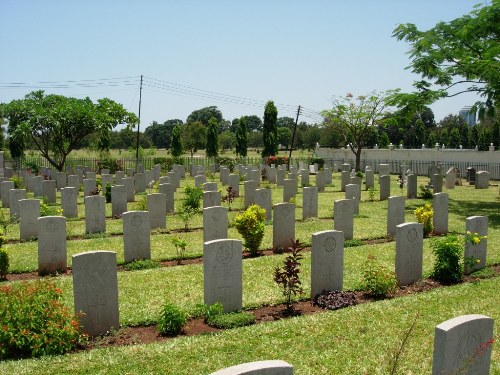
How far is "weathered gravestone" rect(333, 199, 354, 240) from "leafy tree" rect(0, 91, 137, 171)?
2401 cm

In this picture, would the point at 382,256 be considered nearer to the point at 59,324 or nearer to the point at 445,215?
the point at 445,215

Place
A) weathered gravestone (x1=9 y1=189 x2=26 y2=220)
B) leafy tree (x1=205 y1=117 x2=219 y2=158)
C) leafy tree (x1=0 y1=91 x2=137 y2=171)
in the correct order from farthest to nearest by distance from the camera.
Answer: leafy tree (x1=205 y1=117 x2=219 y2=158) → leafy tree (x1=0 y1=91 x2=137 y2=171) → weathered gravestone (x1=9 y1=189 x2=26 y2=220)

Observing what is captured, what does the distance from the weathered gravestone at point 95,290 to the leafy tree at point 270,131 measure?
42623 mm

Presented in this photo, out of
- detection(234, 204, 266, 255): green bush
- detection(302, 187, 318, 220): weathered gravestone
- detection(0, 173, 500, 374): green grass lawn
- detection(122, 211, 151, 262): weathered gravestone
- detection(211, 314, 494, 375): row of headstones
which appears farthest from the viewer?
detection(302, 187, 318, 220): weathered gravestone

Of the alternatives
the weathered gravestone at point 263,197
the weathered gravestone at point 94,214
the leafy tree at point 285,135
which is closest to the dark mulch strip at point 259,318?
the weathered gravestone at point 263,197

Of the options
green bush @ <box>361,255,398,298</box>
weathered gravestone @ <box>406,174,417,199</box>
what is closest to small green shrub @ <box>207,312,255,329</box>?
green bush @ <box>361,255,398,298</box>

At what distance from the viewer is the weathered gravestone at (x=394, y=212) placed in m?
15.1

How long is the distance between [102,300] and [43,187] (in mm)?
17855

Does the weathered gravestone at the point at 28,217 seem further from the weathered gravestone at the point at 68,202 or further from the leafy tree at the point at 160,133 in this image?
the leafy tree at the point at 160,133

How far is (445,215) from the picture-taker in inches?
611

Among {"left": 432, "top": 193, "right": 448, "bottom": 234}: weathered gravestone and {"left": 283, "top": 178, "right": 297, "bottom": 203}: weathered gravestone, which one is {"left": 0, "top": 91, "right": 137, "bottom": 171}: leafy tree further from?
{"left": 432, "top": 193, "right": 448, "bottom": 234}: weathered gravestone

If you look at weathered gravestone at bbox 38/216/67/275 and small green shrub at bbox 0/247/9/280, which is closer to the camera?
small green shrub at bbox 0/247/9/280

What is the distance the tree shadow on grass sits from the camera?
63.4 feet

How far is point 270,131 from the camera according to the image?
1966 inches
